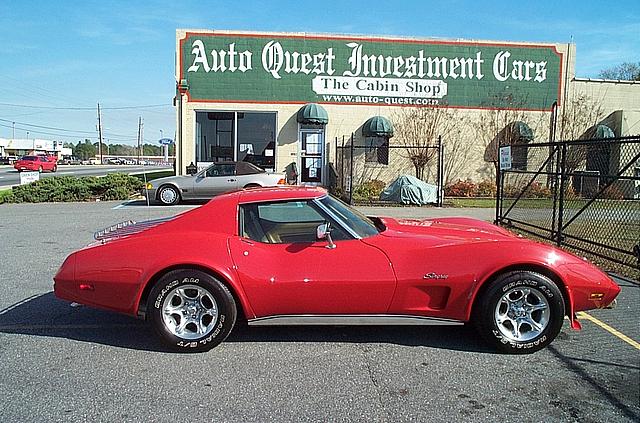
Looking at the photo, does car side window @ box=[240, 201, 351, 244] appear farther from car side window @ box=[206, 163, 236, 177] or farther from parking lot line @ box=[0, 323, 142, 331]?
car side window @ box=[206, 163, 236, 177]

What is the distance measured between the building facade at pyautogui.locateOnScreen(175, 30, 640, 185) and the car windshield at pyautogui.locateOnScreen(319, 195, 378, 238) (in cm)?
1634

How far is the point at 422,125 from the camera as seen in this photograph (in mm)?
22047

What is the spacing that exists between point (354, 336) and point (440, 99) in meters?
18.8

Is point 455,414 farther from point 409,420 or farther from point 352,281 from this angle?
point 352,281

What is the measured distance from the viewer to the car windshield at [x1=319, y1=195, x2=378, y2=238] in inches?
183

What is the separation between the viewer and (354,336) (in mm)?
4777

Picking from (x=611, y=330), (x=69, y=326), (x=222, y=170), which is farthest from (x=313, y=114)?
(x=611, y=330)

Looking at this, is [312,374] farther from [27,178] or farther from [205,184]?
[27,178]

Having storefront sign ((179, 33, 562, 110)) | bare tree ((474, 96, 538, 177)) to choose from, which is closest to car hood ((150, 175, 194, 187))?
storefront sign ((179, 33, 562, 110))

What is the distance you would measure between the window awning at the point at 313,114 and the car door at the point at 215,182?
5052 mm

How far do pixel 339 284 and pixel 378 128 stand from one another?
56.8 ft

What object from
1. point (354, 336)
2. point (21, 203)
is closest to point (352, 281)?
point (354, 336)

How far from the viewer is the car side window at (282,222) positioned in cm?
462

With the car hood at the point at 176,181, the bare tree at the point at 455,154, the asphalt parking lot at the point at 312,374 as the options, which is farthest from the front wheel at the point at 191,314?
the bare tree at the point at 455,154
